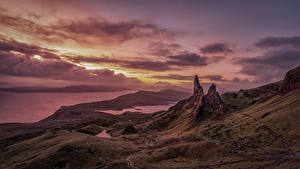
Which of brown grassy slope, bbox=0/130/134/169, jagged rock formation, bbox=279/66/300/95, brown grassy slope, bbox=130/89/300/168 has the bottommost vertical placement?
brown grassy slope, bbox=0/130/134/169

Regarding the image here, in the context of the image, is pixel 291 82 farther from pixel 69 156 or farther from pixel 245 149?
pixel 69 156

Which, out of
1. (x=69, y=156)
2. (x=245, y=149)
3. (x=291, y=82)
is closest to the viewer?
(x=245, y=149)

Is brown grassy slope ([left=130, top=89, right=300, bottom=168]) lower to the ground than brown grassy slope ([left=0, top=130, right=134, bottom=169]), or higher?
higher

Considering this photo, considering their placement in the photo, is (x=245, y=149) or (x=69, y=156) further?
(x=69, y=156)

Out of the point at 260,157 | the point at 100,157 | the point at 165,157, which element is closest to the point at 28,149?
the point at 100,157

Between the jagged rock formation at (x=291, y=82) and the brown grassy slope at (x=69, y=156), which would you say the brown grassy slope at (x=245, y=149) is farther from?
the jagged rock formation at (x=291, y=82)

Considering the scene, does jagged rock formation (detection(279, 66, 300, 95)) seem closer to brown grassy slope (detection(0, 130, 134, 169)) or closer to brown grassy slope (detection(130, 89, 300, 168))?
brown grassy slope (detection(130, 89, 300, 168))

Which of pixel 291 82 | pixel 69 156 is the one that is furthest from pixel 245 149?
pixel 291 82

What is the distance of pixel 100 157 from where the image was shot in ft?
311

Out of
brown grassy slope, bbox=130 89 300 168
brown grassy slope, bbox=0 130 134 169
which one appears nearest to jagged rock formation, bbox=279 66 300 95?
brown grassy slope, bbox=130 89 300 168

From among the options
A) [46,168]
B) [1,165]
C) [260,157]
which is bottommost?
[1,165]

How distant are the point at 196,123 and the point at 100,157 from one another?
109 meters

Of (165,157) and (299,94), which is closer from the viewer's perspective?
(165,157)

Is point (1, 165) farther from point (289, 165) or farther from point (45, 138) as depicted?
point (289, 165)
